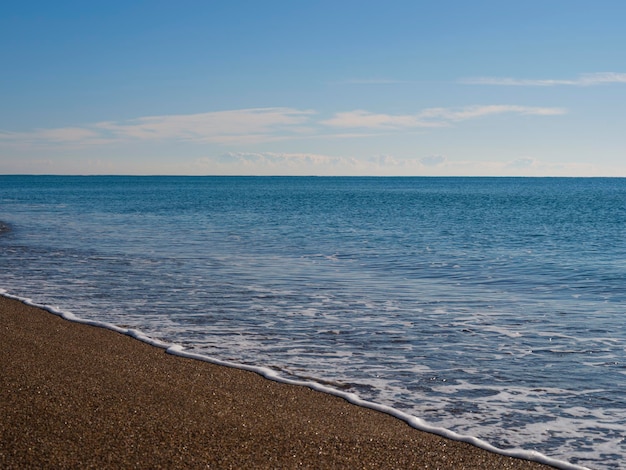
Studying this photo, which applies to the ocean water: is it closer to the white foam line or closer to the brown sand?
the white foam line

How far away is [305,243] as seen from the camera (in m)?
27.2

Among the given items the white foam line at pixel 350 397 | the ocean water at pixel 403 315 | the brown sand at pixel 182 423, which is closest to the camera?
the brown sand at pixel 182 423

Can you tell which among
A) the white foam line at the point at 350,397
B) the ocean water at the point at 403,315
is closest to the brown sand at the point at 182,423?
the white foam line at the point at 350,397

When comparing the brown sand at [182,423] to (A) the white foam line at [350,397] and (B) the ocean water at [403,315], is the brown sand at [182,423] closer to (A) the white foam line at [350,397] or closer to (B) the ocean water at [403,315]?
(A) the white foam line at [350,397]

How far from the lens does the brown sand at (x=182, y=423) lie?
17.1ft

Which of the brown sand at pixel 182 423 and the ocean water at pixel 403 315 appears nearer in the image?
the brown sand at pixel 182 423

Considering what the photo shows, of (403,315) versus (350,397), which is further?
(403,315)

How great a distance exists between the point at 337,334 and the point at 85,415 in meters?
5.29

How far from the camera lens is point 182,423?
19.5 ft

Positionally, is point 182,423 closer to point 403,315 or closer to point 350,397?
point 350,397

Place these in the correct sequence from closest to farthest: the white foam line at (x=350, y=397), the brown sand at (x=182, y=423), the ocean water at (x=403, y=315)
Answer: the brown sand at (x=182, y=423)
the white foam line at (x=350, y=397)
the ocean water at (x=403, y=315)

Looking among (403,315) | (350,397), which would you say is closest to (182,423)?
(350,397)

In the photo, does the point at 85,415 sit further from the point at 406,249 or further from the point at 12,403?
the point at 406,249

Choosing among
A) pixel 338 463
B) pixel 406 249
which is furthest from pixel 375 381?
pixel 406 249
